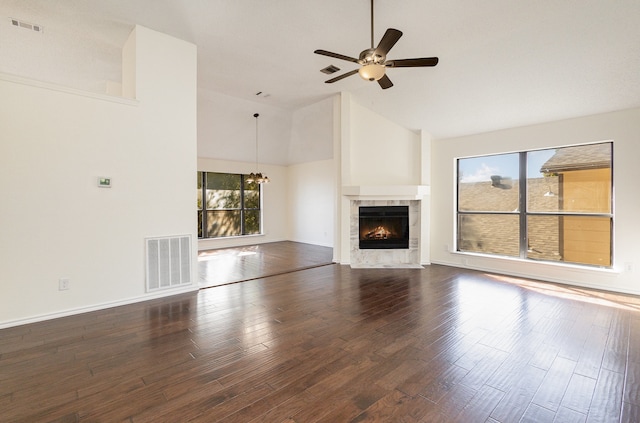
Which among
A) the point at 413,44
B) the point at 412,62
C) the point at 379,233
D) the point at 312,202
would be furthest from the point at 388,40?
the point at 312,202

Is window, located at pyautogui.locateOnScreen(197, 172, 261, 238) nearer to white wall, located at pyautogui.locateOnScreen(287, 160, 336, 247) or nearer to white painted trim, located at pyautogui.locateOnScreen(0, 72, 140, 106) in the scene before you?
white wall, located at pyautogui.locateOnScreen(287, 160, 336, 247)

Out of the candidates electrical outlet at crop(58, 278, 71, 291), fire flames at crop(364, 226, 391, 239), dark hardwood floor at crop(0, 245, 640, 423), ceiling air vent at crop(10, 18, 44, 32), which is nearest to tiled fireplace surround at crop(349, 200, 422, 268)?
fire flames at crop(364, 226, 391, 239)

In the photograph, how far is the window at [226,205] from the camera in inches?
333

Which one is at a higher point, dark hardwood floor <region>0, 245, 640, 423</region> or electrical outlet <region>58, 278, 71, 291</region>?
electrical outlet <region>58, 278, 71, 291</region>

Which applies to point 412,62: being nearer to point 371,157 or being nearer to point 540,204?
point 371,157

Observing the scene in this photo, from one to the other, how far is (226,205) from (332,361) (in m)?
7.27

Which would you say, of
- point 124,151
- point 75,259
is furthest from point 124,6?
point 75,259

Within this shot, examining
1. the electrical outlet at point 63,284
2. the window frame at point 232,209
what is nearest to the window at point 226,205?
the window frame at point 232,209

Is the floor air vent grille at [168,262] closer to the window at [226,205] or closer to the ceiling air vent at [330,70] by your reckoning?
the ceiling air vent at [330,70]

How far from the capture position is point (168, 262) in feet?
13.8

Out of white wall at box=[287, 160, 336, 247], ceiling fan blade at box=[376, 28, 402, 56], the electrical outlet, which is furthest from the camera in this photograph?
white wall at box=[287, 160, 336, 247]

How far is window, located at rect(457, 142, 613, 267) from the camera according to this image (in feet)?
15.3

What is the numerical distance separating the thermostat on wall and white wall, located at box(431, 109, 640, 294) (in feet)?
19.4

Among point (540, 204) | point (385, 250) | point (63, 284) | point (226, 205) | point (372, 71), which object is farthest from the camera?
point (226, 205)
